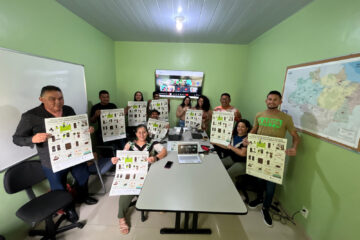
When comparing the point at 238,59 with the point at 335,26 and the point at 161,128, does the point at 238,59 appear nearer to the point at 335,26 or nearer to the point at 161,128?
the point at 335,26

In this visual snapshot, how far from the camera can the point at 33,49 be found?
61.6 inches

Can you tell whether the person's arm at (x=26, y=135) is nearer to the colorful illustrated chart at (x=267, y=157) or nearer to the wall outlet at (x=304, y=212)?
the colorful illustrated chart at (x=267, y=157)

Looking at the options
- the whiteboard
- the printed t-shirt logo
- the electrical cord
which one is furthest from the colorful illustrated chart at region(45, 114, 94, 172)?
the electrical cord

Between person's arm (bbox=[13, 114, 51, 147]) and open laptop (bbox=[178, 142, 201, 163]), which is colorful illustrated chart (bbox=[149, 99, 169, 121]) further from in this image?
person's arm (bbox=[13, 114, 51, 147])

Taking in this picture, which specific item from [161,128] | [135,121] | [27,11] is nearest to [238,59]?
[161,128]

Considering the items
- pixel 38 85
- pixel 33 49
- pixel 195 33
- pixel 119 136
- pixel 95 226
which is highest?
pixel 195 33

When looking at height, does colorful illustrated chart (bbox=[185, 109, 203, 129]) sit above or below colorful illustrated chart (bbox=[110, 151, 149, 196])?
above

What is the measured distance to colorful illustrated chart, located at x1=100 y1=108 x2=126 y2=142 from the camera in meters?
2.18

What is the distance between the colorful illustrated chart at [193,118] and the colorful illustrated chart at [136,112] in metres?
0.95

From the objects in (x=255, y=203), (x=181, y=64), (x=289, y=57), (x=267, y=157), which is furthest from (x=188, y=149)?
(x=181, y=64)

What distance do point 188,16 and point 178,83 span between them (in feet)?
5.16

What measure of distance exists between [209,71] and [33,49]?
3.22 metres

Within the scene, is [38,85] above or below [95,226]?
above

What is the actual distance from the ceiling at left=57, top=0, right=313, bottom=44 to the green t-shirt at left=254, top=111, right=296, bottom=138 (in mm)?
1445
